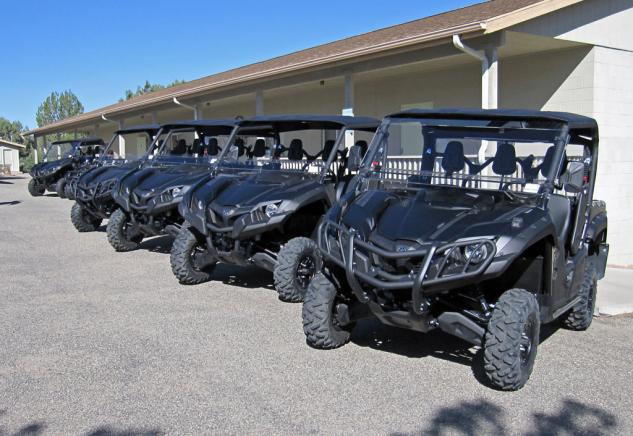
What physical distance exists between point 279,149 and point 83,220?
5.26m

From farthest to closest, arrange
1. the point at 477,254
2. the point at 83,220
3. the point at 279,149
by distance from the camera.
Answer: the point at 83,220 < the point at 279,149 < the point at 477,254

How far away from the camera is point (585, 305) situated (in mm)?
5648

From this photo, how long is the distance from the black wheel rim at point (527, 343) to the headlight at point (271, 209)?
2.84 metres

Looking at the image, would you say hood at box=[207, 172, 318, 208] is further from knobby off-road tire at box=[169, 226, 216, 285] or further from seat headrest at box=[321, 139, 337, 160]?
knobby off-road tire at box=[169, 226, 216, 285]

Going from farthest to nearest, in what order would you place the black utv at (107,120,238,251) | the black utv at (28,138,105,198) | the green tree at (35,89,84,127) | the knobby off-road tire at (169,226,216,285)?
the green tree at (35,89,84,127) → the black utv at (28,138,105,198) → the black utv at (107,120,238,251) → the knobby off-road tire at (169,226,216,285)

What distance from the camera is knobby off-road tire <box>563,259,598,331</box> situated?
18.4ft

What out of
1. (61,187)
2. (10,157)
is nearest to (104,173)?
(61,187)

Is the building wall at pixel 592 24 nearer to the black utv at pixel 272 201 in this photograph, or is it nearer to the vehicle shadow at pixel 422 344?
the black utv at pixel 272 201

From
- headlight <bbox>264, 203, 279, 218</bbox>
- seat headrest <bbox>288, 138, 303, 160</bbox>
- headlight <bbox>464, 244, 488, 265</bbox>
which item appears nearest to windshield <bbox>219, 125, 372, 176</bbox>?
seat headrest <bbox>288, 138, 303, 160</bbox>

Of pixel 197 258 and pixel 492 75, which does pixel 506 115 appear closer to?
pixel 197 258

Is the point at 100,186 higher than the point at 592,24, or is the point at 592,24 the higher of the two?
the point at 592,24

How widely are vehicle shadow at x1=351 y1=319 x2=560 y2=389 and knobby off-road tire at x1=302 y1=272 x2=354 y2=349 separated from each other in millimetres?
404

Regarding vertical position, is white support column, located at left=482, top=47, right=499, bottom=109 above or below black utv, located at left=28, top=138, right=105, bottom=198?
above

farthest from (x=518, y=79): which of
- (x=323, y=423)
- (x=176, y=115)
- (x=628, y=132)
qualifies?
(x=176, y=115)
